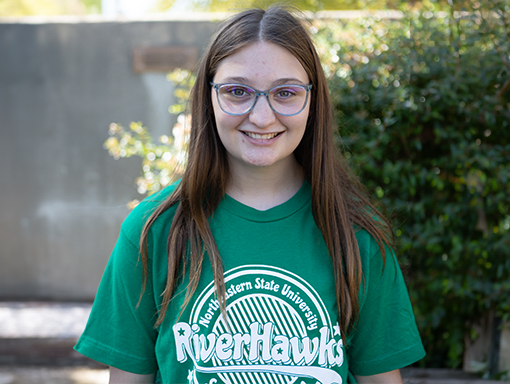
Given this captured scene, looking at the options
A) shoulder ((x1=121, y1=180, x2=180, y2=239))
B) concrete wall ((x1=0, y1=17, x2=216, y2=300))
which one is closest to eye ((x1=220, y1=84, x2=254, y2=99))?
shoulder ((x1=121, y1=180, x2=180, y2=239))

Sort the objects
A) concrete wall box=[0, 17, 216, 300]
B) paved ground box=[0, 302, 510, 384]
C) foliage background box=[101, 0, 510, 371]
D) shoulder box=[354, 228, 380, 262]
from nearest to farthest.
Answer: shoulder box=[354, 228, 380, 262], foliage background box=[101, 0, 510, 371], paved ground box=[0, 302, 510, 384], concrete wall box=[0, 17, 216, 300]

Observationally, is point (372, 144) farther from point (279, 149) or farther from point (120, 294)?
point (120, 294)

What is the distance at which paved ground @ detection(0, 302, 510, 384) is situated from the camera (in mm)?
3535

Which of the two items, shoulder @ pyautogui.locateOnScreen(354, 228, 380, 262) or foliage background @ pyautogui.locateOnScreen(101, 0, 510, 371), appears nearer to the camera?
shoulder @ pyautogui.locateOnScreen(354, 228, 380, 262)

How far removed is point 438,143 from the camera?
8.20ft

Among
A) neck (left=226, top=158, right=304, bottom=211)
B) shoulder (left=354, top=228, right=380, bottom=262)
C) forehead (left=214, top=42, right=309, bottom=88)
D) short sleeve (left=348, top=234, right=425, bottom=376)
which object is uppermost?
forehead (left=214, top=42, right=309, bottom=88)

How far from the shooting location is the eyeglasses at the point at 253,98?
1.22 metres

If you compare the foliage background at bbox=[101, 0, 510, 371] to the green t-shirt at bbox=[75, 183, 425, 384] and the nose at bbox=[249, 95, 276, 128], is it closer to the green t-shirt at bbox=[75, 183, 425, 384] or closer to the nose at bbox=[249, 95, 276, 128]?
the green t-shirt at bbox=[75, 183, 425, 384]

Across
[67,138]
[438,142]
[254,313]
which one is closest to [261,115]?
[254,313]

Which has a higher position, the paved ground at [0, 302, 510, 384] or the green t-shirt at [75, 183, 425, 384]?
the green t-shirt at [75, 183, 425, 384]

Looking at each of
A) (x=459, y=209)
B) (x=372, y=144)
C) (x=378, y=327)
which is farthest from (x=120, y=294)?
(x=459, y=209)

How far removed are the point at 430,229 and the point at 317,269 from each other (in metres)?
1.34

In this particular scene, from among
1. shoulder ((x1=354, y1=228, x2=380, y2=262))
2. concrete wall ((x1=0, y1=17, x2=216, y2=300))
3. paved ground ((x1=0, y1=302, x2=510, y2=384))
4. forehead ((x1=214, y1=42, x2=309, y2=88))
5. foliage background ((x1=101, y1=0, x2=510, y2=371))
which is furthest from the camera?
concrete wall ((x1=0, y1=17, x2=216, y2=300))

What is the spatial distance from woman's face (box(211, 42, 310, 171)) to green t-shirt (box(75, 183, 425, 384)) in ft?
0.55
